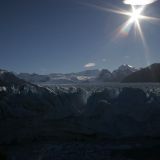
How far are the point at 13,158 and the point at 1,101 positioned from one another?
26.1 ft

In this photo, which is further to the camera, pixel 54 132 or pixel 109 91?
pixel 109 91

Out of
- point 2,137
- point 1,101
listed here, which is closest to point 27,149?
point 2,137

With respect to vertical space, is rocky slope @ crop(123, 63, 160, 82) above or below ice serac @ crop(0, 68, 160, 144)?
above

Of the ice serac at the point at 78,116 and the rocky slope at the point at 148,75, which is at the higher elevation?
the rocky slope at the point at 148,75

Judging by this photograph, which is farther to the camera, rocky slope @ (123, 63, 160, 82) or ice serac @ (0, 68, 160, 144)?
rocky slope @ (123, 63, 160, 82)

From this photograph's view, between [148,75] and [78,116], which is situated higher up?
[148,75]

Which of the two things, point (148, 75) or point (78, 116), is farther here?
point (148, 75)

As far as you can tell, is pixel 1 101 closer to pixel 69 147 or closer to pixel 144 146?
pixel 69 147

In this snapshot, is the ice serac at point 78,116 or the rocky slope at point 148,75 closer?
the ice serac at point 78,116

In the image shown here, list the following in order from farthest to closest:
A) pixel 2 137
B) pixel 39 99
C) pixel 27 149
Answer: pixel 39 99 < pixel 2 137 < pixel 27 149

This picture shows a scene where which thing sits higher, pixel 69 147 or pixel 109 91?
pixel 109 91

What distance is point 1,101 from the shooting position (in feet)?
63.0

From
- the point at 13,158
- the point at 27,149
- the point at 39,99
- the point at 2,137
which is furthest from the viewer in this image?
the point at 39,99

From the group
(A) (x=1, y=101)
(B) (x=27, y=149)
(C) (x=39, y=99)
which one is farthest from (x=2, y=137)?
(C) (x=39, y=99)
